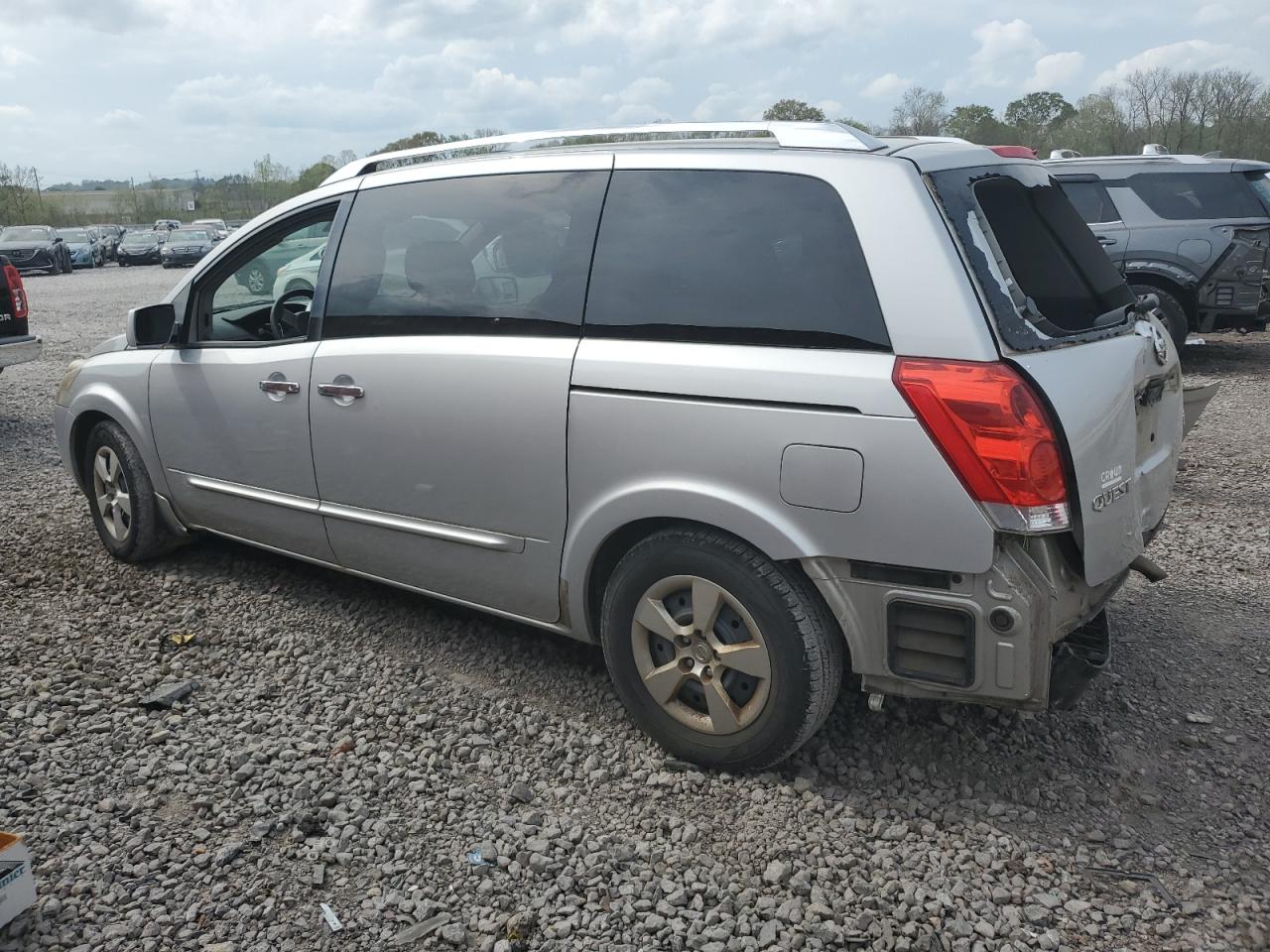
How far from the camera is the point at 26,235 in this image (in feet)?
111

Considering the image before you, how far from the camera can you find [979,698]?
2.78m

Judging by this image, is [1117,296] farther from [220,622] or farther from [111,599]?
[111,599]

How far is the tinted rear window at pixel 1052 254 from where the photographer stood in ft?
9.87

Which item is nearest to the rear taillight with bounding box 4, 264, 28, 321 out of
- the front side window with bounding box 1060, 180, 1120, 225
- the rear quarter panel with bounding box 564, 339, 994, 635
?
the rear quarter panel with bounding box 564, 339, 994, 635

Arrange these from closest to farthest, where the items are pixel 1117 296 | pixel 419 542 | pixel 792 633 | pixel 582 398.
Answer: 1. pixel 792 633
2. pixel 582 398
3. pixel 1117 296
4. pixel 419 542

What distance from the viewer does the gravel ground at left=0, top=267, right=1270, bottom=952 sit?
2625 mm

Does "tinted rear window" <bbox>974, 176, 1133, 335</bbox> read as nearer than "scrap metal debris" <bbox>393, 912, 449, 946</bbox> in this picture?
No

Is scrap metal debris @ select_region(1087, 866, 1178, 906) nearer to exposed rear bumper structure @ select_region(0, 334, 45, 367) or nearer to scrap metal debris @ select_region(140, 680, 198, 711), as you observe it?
scrap metal debris @ select_region(140, 680, 198, 711)

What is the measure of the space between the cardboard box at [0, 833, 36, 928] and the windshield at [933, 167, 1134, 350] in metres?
2.83

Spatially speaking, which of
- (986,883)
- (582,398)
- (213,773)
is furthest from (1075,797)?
(213,773)

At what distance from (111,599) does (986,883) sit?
152 inches

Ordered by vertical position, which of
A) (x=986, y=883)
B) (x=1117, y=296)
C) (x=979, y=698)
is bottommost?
(x=986, y=883)

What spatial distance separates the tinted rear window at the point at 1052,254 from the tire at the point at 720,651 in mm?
1082

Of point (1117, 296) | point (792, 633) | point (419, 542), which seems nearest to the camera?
point (792, 633)
